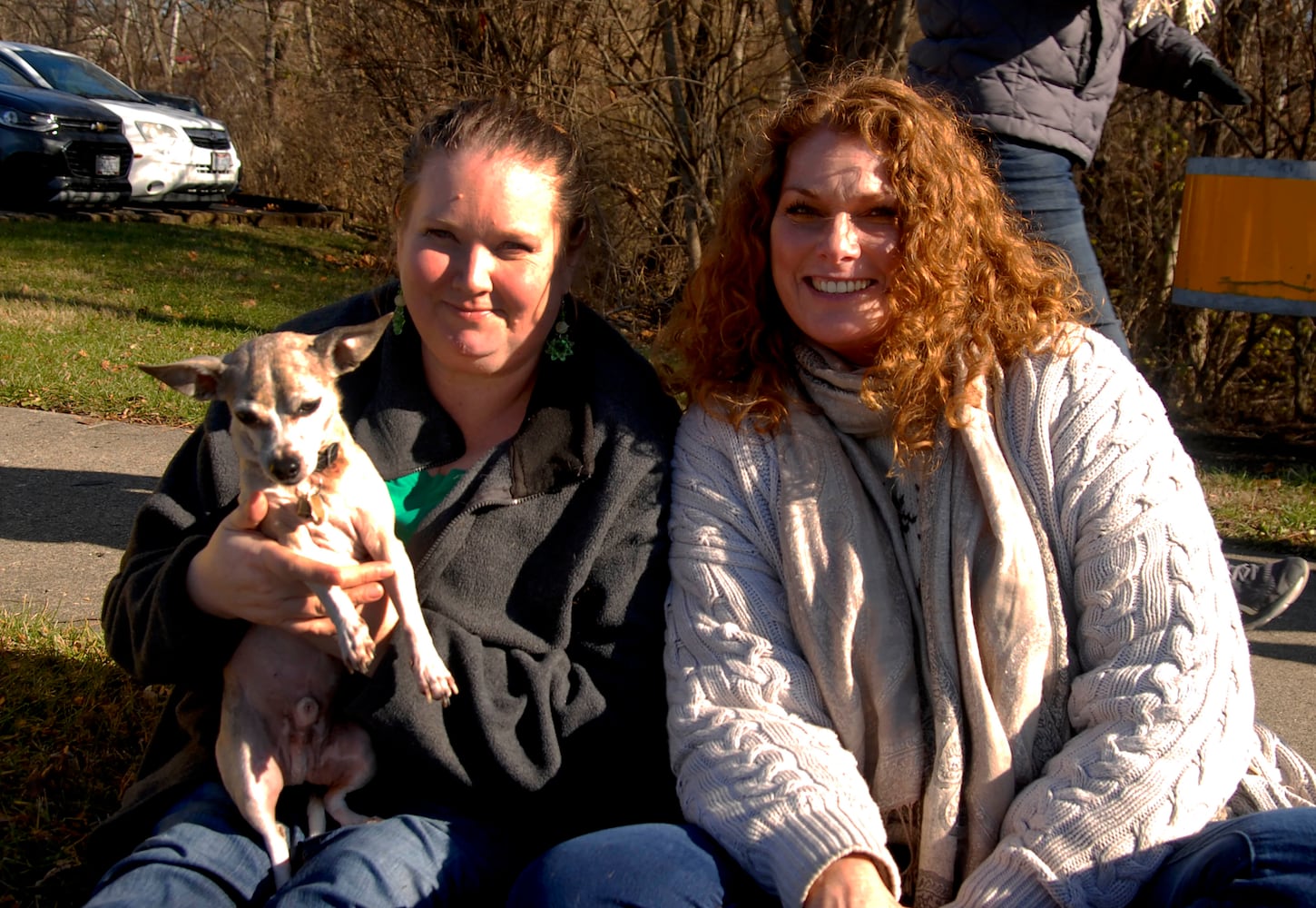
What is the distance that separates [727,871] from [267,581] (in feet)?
3.30

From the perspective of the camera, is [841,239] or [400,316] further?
[400,316]

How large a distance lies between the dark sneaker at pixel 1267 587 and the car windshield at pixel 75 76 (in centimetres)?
1697

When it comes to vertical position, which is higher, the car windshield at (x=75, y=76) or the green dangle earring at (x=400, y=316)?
the car windshield at (x=75, y=76)

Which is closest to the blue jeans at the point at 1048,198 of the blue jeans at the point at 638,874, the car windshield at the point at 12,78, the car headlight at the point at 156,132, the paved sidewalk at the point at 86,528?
the paved sidewalk at the point at 86,528

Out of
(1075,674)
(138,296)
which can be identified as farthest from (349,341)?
(138,296)

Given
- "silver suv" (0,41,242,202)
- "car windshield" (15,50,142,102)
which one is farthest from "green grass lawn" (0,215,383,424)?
"car windshield" (15,50,142,102)

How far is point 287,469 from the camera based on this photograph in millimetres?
2209

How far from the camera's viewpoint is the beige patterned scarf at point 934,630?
7.12 ft

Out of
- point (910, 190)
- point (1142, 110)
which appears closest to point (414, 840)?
point (910, 190)

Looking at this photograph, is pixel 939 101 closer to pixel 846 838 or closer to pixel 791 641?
pixel 791 641

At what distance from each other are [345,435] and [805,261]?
100 centimetres

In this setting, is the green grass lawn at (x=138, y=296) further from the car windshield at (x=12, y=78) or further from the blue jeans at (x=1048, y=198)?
the blue jeans at (x=1048, y=198)

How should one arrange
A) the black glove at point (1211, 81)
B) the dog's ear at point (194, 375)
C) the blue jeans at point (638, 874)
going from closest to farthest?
the blue jeans at point (638, 874) < the dog's ear at point (194, 375) < the black glove at point (1211, 81)

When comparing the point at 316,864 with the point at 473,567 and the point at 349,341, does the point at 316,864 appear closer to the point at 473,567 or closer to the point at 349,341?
the point at 473,567
